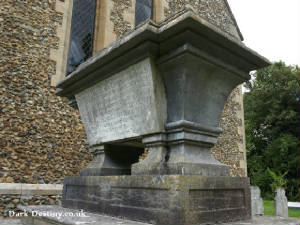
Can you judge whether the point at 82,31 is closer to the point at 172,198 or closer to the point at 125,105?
the point at 125,105

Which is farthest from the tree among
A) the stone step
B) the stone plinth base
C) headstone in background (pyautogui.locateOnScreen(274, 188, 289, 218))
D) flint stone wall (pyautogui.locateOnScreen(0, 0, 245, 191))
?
the stone step

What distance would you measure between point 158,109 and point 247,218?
1444 millimetres

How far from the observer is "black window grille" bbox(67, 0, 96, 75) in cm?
718

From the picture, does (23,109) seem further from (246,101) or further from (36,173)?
(246,101)

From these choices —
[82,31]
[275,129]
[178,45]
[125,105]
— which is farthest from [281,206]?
[275,129]

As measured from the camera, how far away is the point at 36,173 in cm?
543

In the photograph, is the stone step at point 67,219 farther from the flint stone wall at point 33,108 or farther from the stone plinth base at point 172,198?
the flint stone wall at point 33,108

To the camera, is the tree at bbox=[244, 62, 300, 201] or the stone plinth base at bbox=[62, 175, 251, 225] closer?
the stone plinth base at bbox=[62, 175, 251, 225]

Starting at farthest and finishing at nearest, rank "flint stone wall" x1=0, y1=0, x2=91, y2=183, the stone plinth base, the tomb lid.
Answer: "flint stone wall" x1=0, y1=0, x2=91, y2=183 → the tomb lid → the stone plinth base

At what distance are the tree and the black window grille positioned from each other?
14.8 m

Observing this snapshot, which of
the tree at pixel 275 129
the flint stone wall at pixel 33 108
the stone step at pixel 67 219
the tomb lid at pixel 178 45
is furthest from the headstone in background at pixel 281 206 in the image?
the tree at pixel 275 129

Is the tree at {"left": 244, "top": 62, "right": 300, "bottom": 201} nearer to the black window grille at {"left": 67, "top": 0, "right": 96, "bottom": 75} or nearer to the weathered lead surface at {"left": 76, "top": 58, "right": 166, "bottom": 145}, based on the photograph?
the black window grille at {"left": 67, "top": 0, "right": 96, "bottom": 75}

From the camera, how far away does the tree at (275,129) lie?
17172mm

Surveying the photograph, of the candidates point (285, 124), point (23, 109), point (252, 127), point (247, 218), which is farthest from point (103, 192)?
point (252, 127)
